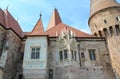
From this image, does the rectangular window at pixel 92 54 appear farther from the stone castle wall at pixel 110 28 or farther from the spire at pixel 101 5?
the spire at pixel 101 5

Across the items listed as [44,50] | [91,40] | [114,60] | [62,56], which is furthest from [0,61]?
[114,60]

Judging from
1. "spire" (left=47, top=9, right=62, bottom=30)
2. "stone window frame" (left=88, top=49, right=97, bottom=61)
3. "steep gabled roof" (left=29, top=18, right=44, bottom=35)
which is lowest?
"stone window frame" (left=88, top=49, right=97, bottom=61)

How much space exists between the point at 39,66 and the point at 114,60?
23.2 ft

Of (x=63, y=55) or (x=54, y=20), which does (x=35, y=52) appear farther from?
(x=54, y=20)

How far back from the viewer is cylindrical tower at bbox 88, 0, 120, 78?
16.7 m

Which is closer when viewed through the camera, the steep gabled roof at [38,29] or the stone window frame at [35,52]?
the stone window frame at [35,52]

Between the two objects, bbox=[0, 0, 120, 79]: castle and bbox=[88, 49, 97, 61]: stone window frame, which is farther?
bbox=[88, 49, 97, 61]: stone window frame

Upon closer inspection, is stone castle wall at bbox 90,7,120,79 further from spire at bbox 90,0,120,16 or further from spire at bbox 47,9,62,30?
spire at bbox 47,9,62,30

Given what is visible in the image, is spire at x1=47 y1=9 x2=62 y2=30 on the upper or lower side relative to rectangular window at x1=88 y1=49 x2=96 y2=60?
upper

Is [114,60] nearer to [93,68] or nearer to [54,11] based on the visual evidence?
[93,68]

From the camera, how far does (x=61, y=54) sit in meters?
16.5

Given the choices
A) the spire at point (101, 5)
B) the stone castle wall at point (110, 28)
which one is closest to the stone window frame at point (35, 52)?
the stone castle wall at point (110, 28)

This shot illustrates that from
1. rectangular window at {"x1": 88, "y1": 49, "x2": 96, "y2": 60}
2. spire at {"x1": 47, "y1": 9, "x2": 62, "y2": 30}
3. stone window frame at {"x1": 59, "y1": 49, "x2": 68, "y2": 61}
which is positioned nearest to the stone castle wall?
rectangular window at {"x1": 88, "y1": 49, "x2": 96, "y2": 60}

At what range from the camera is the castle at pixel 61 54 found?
48.8 feet
